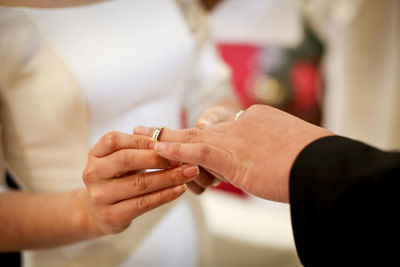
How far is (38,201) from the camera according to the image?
1.60 feet

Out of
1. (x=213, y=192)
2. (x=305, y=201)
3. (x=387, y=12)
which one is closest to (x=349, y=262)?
(x=305, y=201)

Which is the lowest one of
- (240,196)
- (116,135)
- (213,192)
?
(240,196)

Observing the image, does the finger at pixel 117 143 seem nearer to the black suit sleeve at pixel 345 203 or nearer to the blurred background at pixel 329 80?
the black suit sleeve at pixel 345 203

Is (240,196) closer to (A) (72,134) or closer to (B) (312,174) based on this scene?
(A) (72,134)

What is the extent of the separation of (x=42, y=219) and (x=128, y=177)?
0.16 m

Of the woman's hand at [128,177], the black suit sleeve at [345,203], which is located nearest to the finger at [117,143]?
the woman's hand at [128,177]

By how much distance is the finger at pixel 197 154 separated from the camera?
39 centimetres

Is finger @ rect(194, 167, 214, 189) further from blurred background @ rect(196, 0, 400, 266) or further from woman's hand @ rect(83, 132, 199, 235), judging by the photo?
blurred background @ rect(196, 0, 400, 266)

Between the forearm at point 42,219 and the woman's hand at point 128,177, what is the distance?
2.8 inches

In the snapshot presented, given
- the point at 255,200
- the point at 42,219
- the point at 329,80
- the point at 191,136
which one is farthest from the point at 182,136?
the point at 255,200

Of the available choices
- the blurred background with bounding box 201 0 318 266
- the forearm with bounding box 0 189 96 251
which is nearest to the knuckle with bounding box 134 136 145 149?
the forearm with bounding box 0 189 96 251

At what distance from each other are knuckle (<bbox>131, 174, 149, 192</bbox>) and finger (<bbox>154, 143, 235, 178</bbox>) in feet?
0.12

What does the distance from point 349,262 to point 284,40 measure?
99 cm

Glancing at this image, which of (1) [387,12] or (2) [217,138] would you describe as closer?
(2) [217,138]
